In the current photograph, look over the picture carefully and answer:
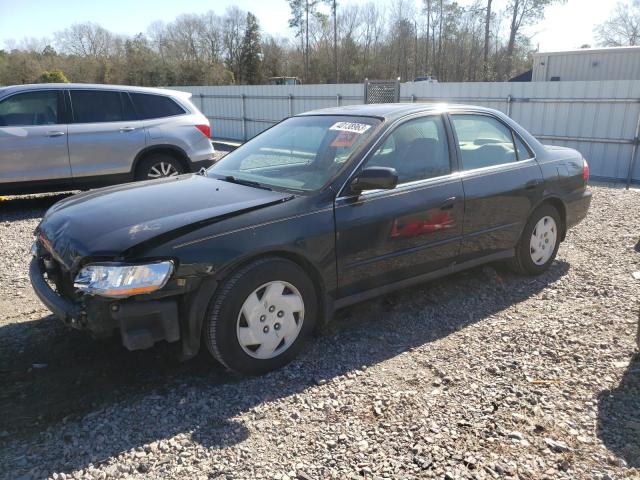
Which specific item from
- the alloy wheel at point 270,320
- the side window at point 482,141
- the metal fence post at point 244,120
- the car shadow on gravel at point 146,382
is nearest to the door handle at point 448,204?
the side window at point 482,141

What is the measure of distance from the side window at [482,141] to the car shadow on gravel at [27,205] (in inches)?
243

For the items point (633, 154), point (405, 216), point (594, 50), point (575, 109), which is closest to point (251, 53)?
point (594, 50)

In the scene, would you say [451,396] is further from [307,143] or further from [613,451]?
[307,143]

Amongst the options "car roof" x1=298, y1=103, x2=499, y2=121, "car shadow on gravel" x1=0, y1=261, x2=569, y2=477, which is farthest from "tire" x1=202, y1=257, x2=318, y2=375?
"car roof" x1=298, y1=103, x2=499, y2=121

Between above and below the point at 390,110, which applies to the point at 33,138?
below

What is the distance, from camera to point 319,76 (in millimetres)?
53875

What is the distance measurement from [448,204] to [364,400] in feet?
5.68

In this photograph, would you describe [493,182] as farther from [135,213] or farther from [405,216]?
[135,213]

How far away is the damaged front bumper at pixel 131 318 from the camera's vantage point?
2830 mm

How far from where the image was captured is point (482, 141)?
15.2 ft

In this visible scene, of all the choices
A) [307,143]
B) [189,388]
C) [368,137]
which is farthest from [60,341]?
[368,137]

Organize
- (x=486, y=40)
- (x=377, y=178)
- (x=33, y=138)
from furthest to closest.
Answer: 1. (x=486, y=40)
2. (x=33, y=138)
3. (x=377, y=178)

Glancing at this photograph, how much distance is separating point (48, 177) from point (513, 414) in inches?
275

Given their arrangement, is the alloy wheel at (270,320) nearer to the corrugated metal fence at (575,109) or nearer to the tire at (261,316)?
the tire at (261,316)
